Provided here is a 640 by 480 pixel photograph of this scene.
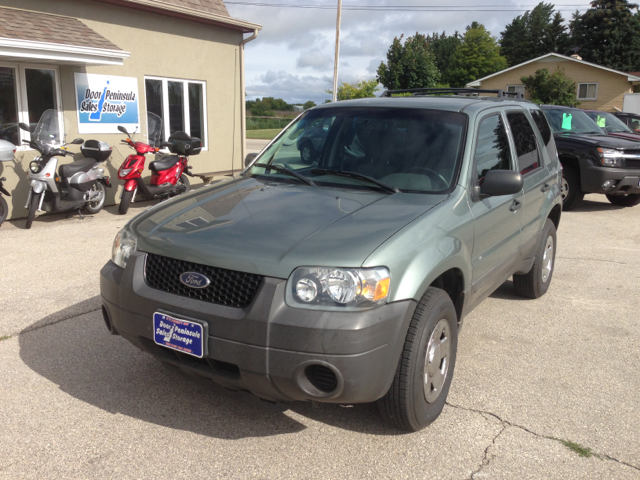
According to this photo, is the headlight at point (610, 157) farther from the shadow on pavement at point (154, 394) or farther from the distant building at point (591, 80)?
the distant building at point (591, 80)

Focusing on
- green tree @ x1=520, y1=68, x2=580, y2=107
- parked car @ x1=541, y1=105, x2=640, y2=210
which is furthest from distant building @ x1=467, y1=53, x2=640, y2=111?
parked car @ x1=541, y1=105, x2=640, y2=210

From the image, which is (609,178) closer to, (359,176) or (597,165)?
(597,165)

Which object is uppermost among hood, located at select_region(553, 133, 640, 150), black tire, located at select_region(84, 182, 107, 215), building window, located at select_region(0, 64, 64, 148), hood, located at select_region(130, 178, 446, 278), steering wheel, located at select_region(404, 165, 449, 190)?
building window, located at select_region(0, 64, 64, 148)

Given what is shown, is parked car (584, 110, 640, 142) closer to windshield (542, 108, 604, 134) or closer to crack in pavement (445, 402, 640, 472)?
windshield (542, 108, 604, 134)

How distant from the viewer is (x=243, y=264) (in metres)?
2.83

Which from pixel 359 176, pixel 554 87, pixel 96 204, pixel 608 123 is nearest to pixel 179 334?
pixel 359 176

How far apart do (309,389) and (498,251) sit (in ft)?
6.62

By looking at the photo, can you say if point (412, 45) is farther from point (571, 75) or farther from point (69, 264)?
point (69, 264)

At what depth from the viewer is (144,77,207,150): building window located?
37.5 feet

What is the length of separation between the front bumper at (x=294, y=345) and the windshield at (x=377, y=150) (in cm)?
114

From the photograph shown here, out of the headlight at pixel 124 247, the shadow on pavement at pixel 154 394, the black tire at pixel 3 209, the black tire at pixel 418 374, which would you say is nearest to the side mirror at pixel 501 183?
the black tire at pixel 418 374

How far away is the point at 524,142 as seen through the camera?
4879 mm

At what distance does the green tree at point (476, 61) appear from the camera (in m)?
65.1

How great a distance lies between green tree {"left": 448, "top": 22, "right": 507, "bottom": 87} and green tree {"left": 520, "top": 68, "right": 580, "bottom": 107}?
24047 mm
